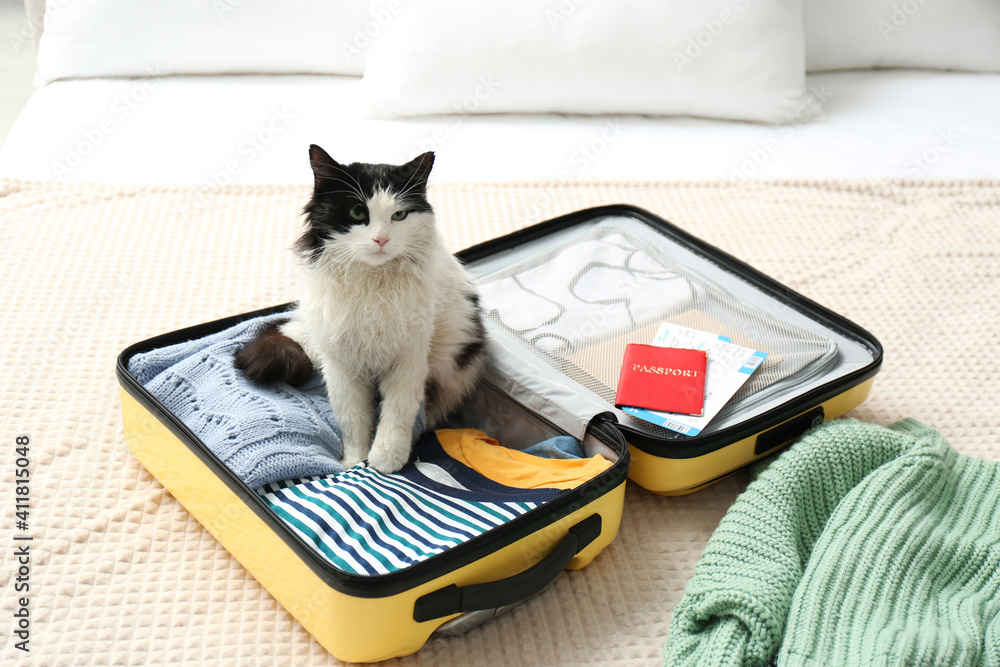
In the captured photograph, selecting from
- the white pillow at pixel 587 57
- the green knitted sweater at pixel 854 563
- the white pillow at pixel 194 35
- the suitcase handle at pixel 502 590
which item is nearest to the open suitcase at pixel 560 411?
the suitcase handle at pixel 502 590

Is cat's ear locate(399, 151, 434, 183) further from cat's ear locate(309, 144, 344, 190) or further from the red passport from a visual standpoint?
the red passport

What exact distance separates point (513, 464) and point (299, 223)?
706mm

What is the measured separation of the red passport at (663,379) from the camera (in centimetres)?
113

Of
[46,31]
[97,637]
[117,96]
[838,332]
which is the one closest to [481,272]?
[838,332]

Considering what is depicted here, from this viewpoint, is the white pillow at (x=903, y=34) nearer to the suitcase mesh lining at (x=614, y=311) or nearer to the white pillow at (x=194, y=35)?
the suitcase mesh lining at (x=614, y=311)

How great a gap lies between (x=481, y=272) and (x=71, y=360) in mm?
692

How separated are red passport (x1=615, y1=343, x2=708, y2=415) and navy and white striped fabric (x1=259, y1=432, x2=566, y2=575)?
207mm

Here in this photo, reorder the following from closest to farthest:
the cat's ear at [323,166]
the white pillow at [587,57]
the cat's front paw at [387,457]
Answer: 1. the cat's ear at [323,166]
2. the cat's front paw at [387,457]
3. the white pillow at [587,57]

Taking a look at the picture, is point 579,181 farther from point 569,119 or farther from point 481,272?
point 481,272

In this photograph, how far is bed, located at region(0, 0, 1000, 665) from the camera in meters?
0.95

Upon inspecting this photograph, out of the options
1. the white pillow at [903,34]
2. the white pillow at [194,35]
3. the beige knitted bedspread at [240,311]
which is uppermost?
the white pillow at [903,34]

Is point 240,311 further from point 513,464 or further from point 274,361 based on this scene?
point 513,464

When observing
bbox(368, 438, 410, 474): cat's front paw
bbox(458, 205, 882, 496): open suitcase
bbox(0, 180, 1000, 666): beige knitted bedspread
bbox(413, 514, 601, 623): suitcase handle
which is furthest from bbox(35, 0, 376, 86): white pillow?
bbox(413, 514, 601, 623): suitcase handle

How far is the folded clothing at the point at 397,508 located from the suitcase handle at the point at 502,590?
47 mm
